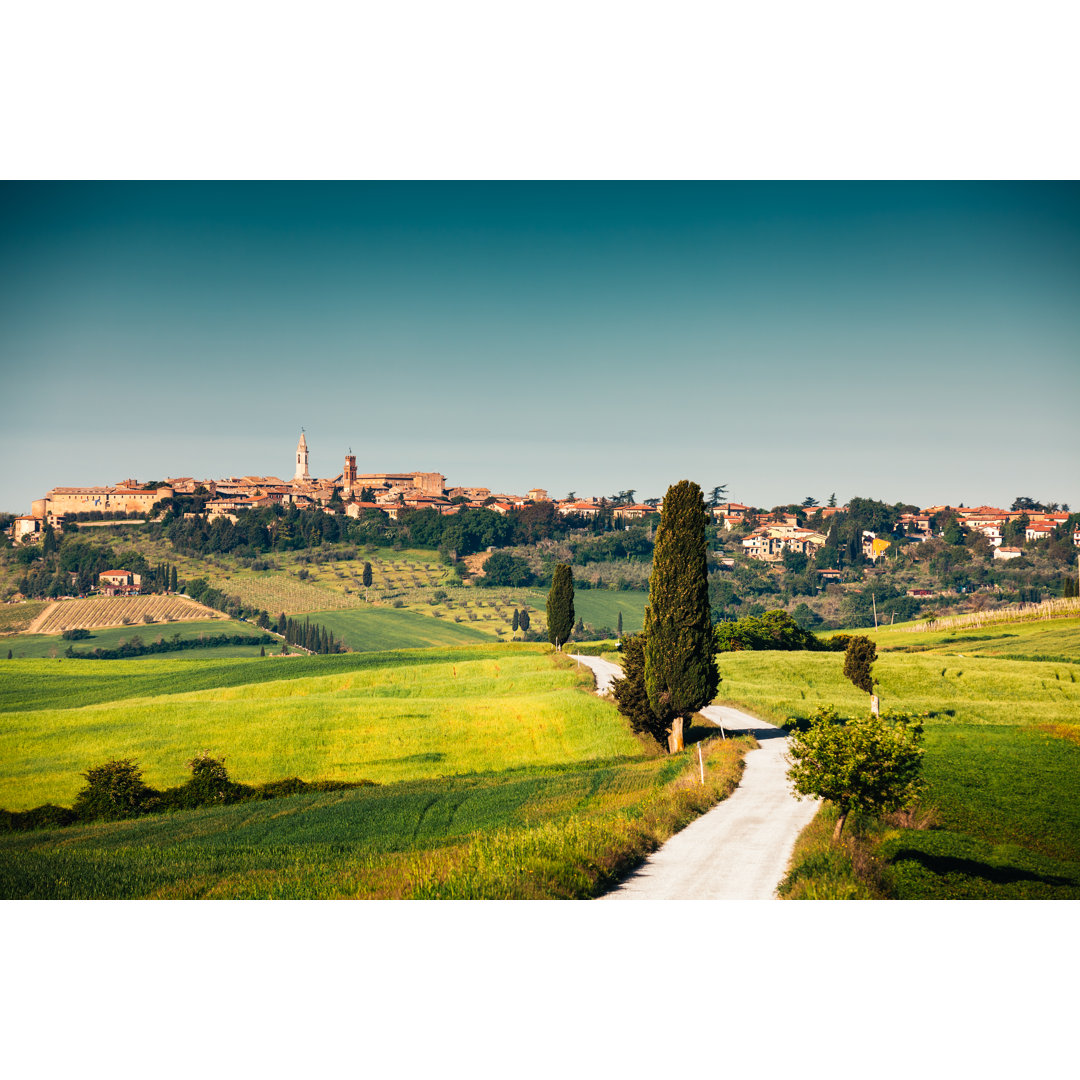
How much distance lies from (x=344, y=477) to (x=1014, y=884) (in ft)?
560

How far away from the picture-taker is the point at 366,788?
22.9m

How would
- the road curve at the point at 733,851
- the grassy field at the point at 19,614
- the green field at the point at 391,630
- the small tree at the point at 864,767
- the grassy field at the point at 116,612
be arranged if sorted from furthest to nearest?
the green field at the point at 391,630 → the grassy field at the point at 116,612 → the grassy field at the point at 19,614 → the small tree at the point at 864,767 → the road curve at the point at 733,851

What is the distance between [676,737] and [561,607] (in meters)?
27.7

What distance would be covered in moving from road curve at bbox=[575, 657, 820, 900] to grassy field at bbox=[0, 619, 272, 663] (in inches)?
2096

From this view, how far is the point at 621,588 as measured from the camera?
360 feet

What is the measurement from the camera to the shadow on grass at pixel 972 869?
38.5ft

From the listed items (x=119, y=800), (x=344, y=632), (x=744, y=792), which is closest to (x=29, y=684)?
(x=119, y=800)

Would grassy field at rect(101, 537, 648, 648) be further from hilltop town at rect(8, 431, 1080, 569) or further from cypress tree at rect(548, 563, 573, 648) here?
cypress tree at rect(548, 563, 573, 648)

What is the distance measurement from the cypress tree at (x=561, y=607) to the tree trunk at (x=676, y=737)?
88.5 feet

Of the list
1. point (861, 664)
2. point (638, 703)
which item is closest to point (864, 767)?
point (638, 703)

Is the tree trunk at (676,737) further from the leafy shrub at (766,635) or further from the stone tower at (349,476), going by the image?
the stone tower at (349,476)

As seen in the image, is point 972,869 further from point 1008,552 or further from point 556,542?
point 556,542

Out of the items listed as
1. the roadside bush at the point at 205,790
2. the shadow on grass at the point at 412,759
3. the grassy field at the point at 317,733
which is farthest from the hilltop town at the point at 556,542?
the roadside bush at the point at 205,790

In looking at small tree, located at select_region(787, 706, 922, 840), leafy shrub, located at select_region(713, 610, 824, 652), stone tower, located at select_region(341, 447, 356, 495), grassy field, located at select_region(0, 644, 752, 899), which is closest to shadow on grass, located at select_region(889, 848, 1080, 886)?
small tree, located at select_region(787, 706, 922, 840)
